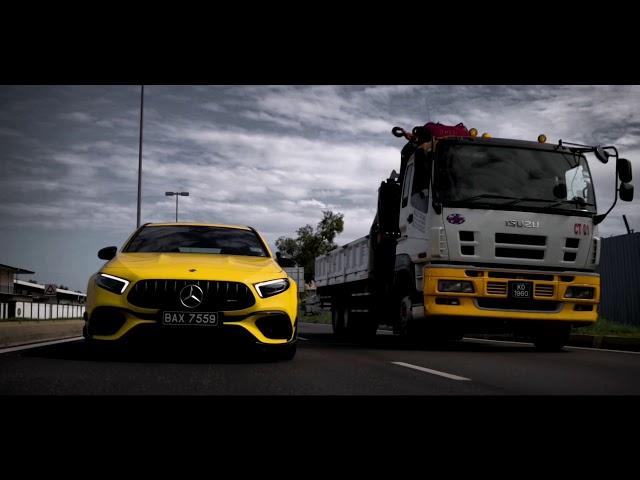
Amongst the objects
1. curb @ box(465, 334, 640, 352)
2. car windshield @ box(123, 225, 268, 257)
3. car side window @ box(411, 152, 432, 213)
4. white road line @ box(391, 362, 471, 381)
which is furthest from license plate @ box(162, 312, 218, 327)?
curb @ box(465, 334, 640, 352)

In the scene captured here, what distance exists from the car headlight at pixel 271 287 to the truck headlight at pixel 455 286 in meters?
2.90

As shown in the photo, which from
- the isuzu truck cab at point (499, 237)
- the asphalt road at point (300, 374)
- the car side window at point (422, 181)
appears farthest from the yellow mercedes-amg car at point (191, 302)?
the car side window at point (422, 181)

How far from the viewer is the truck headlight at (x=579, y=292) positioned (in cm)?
1032

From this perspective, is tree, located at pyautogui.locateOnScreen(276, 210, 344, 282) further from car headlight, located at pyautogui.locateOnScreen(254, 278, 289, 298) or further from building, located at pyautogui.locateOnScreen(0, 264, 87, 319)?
car headlight, located at pyautogui.locateOnScreen(254, 278, 289, 298)

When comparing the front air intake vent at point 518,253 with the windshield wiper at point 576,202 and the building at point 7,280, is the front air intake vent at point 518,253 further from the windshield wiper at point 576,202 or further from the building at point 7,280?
the building at point 7,280

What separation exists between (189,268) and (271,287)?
86 centimetres

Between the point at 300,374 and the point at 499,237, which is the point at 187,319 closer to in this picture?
the point at 300,374

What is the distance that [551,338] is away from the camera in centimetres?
1155

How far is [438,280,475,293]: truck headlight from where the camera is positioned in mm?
9930
